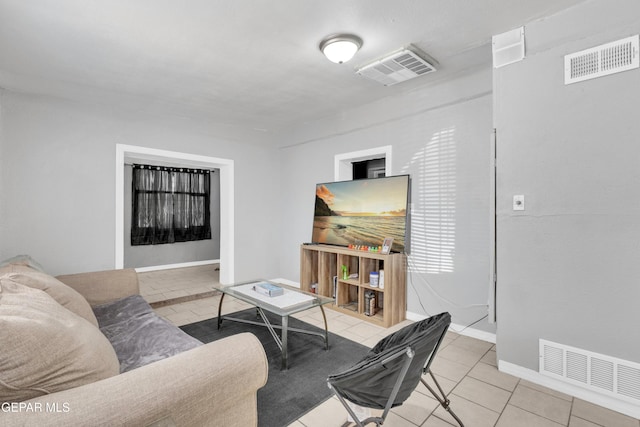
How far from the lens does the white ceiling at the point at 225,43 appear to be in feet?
6.66

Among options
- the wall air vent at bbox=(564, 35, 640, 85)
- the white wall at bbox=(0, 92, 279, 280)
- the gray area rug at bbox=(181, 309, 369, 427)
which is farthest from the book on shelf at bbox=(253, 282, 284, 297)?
the wall air vent at bbox=(564, 35, 640, 85)

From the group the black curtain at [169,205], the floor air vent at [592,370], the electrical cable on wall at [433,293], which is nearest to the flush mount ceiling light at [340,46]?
the electrical cable on wall at [433,293]

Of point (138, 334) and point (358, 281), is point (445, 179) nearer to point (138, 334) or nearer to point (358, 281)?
point (358, 281)

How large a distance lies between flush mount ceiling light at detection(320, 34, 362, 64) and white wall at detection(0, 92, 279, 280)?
2767 millimetres

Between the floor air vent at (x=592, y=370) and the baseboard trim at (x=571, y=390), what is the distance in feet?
0.12

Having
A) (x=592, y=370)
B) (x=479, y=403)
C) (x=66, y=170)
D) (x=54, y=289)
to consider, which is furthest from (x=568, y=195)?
(x=66, y=170)

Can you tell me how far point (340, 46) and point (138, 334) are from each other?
2649mm

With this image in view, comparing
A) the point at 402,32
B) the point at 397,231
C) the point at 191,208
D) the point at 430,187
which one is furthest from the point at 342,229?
the point at 191,208

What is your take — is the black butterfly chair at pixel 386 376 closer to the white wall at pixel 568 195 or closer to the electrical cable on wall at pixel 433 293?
the white wall at pixel 568 195

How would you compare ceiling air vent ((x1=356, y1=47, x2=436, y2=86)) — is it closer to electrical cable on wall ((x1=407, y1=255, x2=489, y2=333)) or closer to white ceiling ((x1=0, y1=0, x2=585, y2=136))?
white ceiling ((x1=0, y1=0, x2=585, y2=136))

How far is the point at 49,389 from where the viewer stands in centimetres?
106

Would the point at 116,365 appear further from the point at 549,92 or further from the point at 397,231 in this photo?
the point at 549,92

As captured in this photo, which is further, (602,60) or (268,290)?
(268,290)

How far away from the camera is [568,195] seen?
2.09 m
